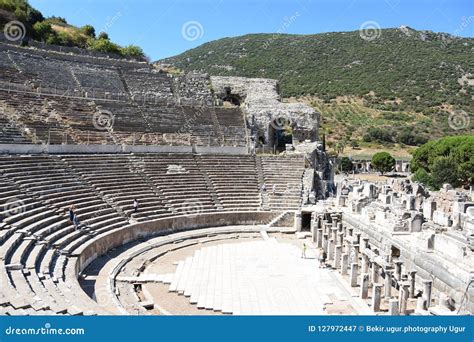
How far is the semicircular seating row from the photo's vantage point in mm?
11047

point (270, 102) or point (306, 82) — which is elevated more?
point (306, 82)

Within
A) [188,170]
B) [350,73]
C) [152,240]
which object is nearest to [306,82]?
[350,73]

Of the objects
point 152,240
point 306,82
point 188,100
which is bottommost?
point 152,240

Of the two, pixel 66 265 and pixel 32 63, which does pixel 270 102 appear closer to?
pixel 32 63

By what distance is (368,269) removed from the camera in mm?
15703

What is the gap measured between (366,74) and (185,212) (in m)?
73.2

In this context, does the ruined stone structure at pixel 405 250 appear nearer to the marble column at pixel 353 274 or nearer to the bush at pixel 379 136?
the marble column at pixel 353 274

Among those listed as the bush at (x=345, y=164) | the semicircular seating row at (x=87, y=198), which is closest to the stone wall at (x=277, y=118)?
the semicircular seating row at (x=87, y=198)

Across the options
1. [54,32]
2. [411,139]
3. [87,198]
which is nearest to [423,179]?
[411,139]

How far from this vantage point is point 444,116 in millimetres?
75688

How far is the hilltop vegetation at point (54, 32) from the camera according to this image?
41.2 m

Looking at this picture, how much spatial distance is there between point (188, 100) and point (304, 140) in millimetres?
8990

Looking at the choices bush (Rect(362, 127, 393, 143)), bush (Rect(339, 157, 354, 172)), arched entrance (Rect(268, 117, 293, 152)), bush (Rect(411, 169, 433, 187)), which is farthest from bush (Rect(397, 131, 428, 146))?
arched entrance (Rect(268, 117, 293, 152))

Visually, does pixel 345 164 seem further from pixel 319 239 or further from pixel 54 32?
pixel 319 239
